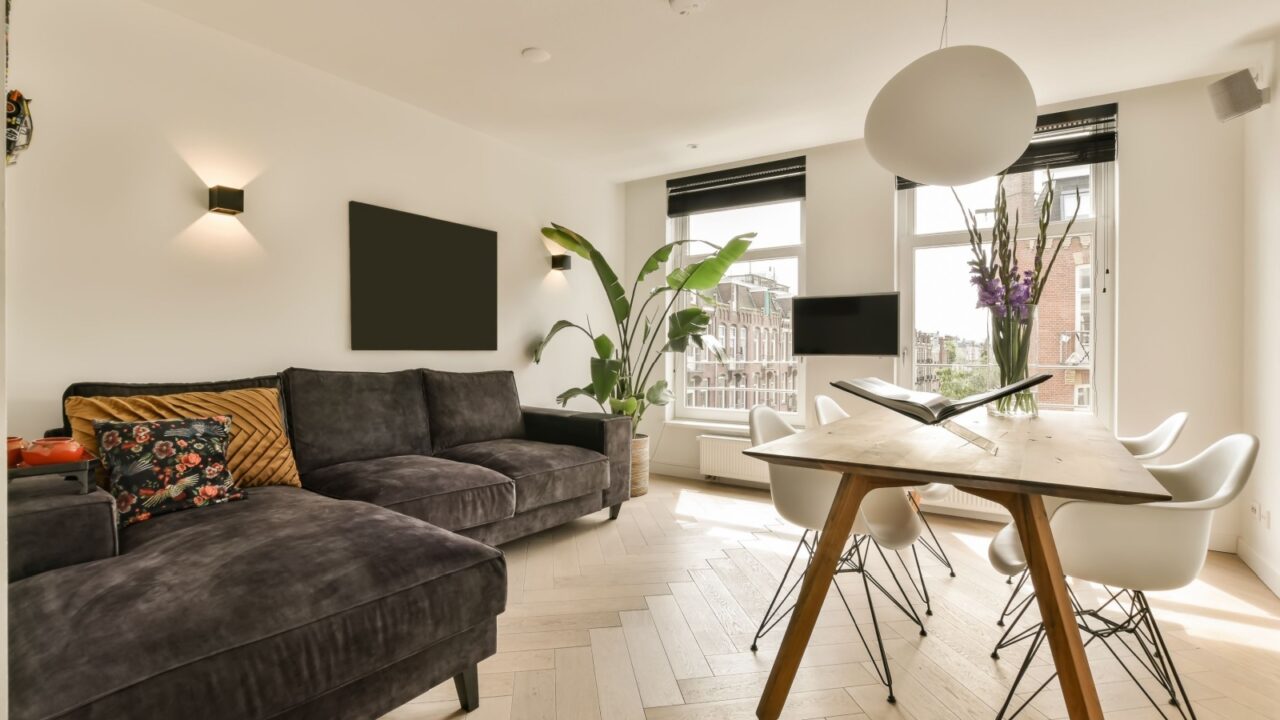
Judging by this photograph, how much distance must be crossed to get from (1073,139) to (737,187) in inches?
87.5

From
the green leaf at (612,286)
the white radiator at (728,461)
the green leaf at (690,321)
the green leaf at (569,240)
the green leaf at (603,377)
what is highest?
the green leaf at (569,240)

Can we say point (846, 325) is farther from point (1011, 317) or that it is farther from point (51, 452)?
point (51, 452)

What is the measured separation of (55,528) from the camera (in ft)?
5.05

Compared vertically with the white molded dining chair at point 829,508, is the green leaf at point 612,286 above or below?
above

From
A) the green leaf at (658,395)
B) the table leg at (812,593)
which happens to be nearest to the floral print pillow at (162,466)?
the table leg at (812,593)

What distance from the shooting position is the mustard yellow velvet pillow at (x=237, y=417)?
84.1 inches

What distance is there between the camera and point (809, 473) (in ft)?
6.97

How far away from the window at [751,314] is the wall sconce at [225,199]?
10.6 feet

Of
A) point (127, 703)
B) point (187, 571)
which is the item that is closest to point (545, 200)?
point (187, 571)

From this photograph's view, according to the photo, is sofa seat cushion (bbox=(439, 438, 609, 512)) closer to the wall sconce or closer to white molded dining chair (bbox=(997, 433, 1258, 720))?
the wall sconce

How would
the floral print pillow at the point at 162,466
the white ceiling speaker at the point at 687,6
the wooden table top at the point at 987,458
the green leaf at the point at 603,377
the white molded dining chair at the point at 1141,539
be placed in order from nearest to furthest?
the wooden table top at the point at 987,458
the white molded dining chair at the point at 1141,539
the floral print pillow at the point at 162,466
the white ceiling speaker at the point at 687,6
the green leaf at the point at 603,377

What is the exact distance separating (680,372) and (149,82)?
3910mm

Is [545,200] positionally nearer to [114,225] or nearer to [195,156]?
[195,156]

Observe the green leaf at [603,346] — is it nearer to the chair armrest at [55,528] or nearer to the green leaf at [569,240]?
the green leaf at [569,240]
